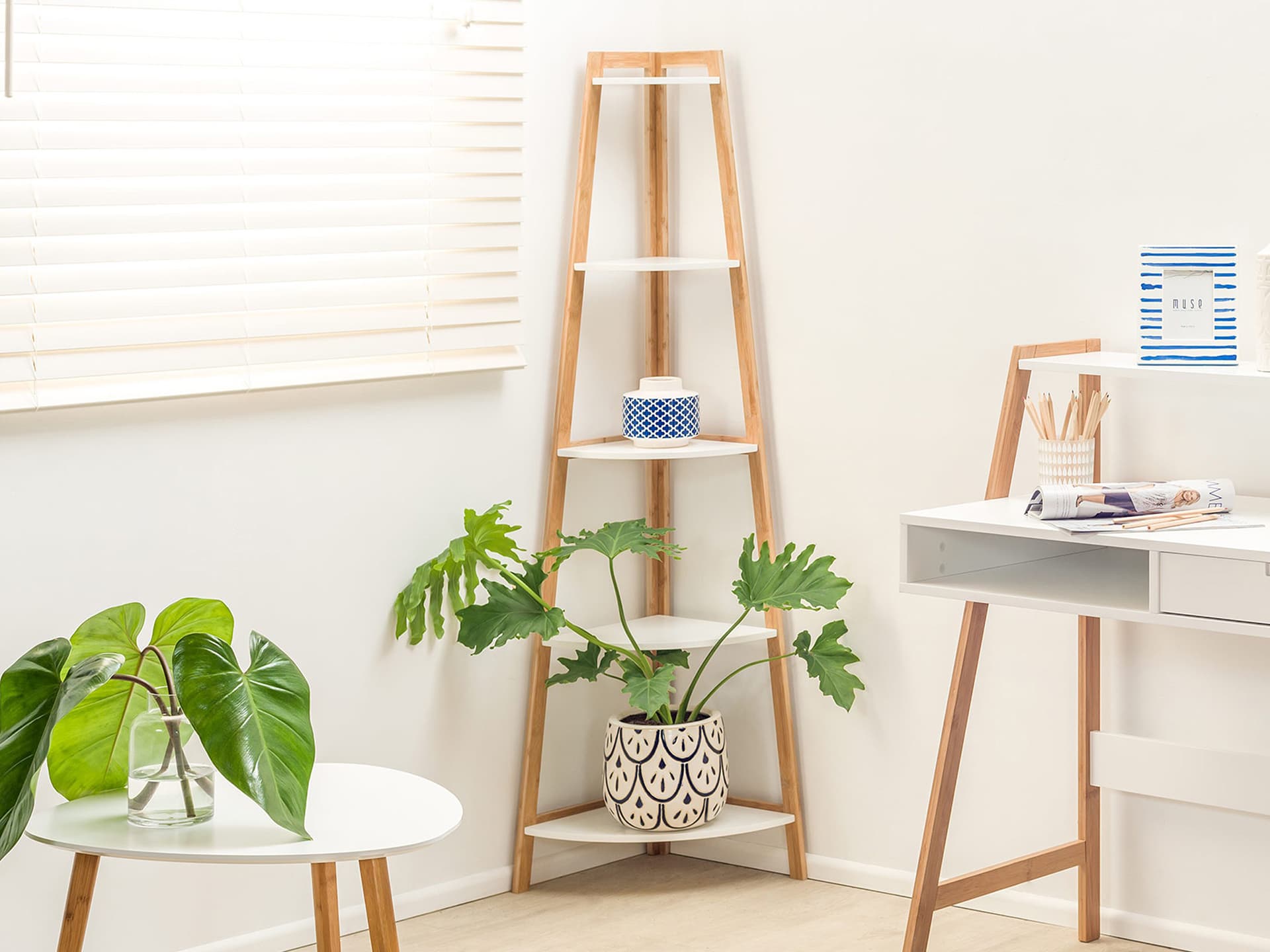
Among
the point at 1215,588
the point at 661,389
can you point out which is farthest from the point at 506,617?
the point at 1215,588

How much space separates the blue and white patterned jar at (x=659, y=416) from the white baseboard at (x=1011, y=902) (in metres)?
0.88

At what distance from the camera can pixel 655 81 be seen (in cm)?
321

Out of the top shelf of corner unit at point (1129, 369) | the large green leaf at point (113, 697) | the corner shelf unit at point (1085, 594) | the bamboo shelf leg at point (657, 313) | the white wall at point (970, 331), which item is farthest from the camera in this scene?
the bamboo shelf leg at point (657, 313)

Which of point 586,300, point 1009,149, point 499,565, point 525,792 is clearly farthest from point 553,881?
point 1009,149

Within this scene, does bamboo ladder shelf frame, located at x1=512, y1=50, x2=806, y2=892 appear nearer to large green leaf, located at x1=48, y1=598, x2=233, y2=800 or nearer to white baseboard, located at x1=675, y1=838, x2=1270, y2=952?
white baseboard, located at x1=675, y1=838, x2=1270, y2=952

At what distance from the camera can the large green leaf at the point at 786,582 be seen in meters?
3.10

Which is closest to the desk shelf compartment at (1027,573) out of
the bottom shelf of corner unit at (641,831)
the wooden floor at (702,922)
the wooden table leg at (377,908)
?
the wooden floor at (702,922)

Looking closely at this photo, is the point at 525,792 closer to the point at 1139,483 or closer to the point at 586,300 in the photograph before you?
the point at 586,300

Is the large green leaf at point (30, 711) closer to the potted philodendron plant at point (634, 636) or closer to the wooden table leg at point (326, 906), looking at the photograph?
the wooden table leg at point (326, 906)

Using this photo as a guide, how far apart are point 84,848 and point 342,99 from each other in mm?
1412

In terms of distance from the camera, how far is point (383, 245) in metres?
2.95

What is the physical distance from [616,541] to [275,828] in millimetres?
1143

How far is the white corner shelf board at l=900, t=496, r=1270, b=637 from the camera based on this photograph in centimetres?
229

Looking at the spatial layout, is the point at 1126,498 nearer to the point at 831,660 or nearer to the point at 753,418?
the point at 831,660
